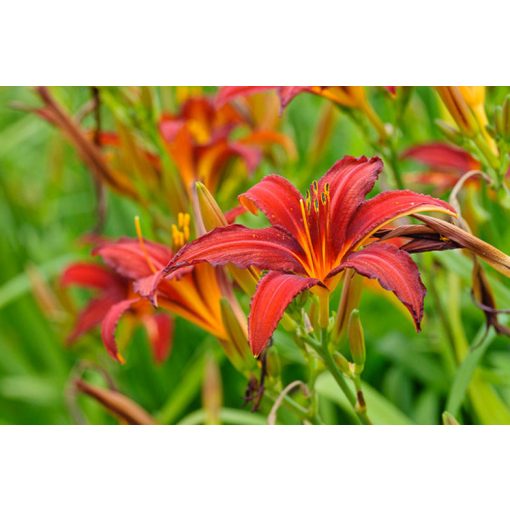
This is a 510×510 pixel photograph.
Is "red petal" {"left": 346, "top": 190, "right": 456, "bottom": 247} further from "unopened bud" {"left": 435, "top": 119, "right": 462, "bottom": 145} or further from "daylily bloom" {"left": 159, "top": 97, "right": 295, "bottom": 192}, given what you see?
"daylily bloom" {"left": 159, "top": 97, "right": 295, "bottom": 192}

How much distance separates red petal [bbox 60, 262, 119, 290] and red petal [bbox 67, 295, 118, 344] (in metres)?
0.02

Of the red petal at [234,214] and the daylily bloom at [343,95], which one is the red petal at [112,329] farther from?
the daylily bloom at [343,95]

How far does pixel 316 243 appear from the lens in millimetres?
584

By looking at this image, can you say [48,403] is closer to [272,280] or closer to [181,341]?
[181,341]

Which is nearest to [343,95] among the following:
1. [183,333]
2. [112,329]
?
[112,329]

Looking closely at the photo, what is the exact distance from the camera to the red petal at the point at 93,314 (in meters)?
0.99

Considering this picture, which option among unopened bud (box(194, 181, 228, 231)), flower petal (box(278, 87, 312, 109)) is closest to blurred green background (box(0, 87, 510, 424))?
flower petal (box(278, 87, 312, 109))

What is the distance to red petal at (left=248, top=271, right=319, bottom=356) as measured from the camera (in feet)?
1.67

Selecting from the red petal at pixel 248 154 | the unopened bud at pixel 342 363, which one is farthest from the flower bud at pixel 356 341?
the red petal at pixel 248 154

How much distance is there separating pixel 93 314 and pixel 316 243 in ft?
1.58

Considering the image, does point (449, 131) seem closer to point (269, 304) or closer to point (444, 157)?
point (444, 157)

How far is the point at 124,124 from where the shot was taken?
0.97m

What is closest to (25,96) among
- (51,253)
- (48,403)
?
(51,253)
